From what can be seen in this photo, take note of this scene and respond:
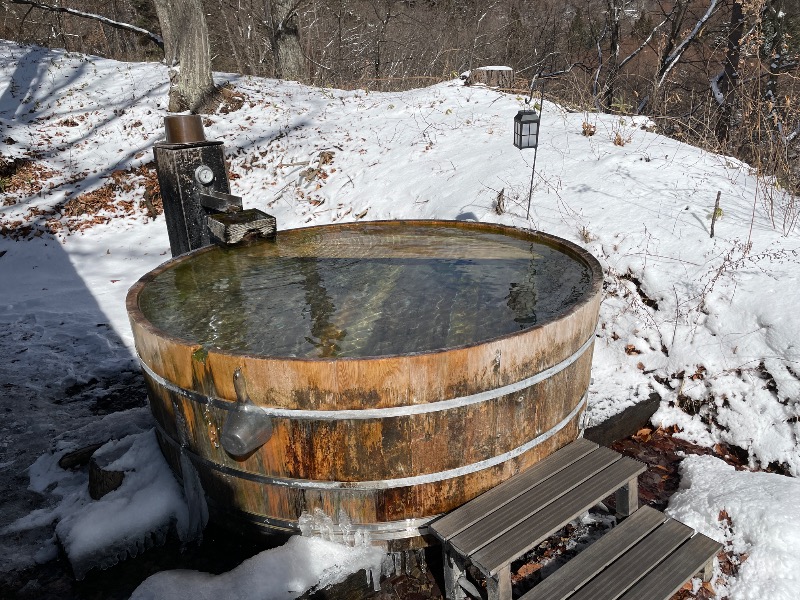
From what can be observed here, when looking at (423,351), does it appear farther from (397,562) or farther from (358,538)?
(397,562)

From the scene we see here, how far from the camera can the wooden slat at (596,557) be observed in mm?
2438

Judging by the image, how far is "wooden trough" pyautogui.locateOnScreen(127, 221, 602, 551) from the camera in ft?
7.86

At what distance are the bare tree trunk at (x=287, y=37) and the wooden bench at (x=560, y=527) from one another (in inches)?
542

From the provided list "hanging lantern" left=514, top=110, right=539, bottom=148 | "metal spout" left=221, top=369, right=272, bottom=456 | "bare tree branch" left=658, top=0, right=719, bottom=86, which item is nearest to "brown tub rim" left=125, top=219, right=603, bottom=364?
"metal spout" left=221, top=369, right=272, bottom=456

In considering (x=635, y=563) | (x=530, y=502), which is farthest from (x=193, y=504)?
(x=635, y=563)

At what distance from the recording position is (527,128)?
16.3ft

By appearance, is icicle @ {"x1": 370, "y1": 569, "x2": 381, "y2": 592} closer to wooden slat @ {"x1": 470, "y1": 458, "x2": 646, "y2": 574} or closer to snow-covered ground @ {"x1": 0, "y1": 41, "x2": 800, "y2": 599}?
snow-covered ground @ {"x1": 0, "y1": 41, "x2": 800, "y2": 599}

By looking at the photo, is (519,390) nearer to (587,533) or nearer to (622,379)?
(587,533)

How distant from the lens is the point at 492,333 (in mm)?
2941

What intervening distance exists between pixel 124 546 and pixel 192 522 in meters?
0.35

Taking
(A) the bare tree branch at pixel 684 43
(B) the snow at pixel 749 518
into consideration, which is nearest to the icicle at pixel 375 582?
(B) the snow at pixel 749 518

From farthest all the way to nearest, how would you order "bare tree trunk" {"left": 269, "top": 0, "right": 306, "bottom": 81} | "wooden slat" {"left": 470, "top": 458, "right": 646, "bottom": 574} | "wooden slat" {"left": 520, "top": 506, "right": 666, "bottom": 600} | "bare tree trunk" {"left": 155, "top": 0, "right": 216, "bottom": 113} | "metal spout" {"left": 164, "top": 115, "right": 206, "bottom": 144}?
"bare tree trunk" {"left": 269, "top": 0, "right": 306, "bottom": 81}
"bare tree trunk" {"left": 155, "top": 0, "right": 216, "bottom": 113}
"metal spout" {"left": 164, "top": 115, "right": 206, "bottom": 144}
"wooden slat" {"left": 520, "top": 506, "right": 666, "bottom": 600}
"wooden slat" {"left": 470, "top": 458, "right": 646, "bottom": 574}

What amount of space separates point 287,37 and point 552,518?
15231 millimetres

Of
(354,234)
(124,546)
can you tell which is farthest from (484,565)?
(354,234)
